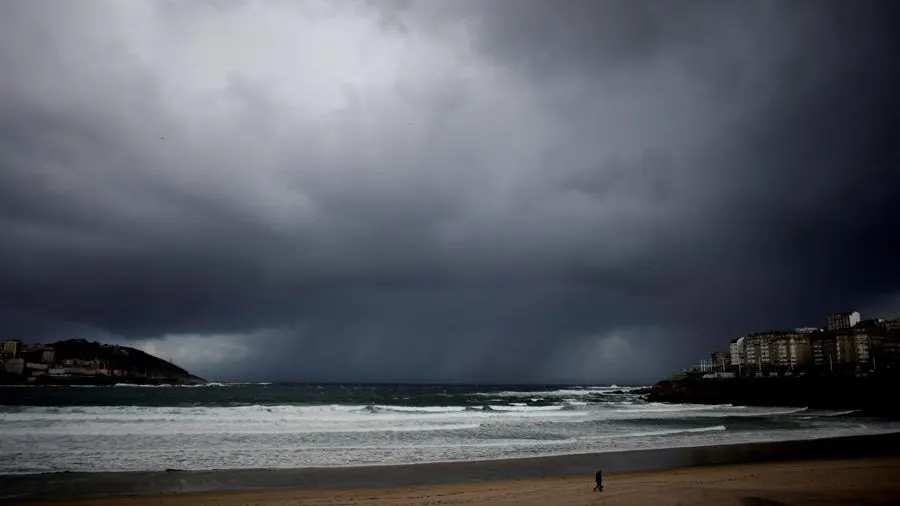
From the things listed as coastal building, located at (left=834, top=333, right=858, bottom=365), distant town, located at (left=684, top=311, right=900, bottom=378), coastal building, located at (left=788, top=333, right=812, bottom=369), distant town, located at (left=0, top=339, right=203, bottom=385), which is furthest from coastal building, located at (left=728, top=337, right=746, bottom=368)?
distant town, located at (left=0, top=339, right=203, bottom=385)

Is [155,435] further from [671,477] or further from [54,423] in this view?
[671,477]

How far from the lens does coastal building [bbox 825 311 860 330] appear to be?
456 feet

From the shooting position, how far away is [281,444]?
78.2 feet

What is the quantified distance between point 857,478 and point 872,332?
4024 inches

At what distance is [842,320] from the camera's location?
468ft

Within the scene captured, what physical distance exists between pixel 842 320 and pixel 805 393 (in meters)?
102

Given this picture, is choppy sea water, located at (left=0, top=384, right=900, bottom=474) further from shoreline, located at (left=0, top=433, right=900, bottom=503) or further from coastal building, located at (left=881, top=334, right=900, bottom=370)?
coastal building, located at (left=881, top=334, right=900, bottom=370)

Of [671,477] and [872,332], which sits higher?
[872,332]

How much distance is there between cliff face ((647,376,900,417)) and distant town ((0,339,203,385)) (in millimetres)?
120568

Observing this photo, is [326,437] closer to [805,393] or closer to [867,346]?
[805,393]

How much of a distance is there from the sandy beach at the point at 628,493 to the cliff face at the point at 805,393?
40.1 meters

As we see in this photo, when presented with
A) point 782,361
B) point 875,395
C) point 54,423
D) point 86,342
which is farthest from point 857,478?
point 86,342

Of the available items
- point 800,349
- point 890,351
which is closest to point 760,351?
point 800,349

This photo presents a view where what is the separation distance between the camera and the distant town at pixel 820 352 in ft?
290
